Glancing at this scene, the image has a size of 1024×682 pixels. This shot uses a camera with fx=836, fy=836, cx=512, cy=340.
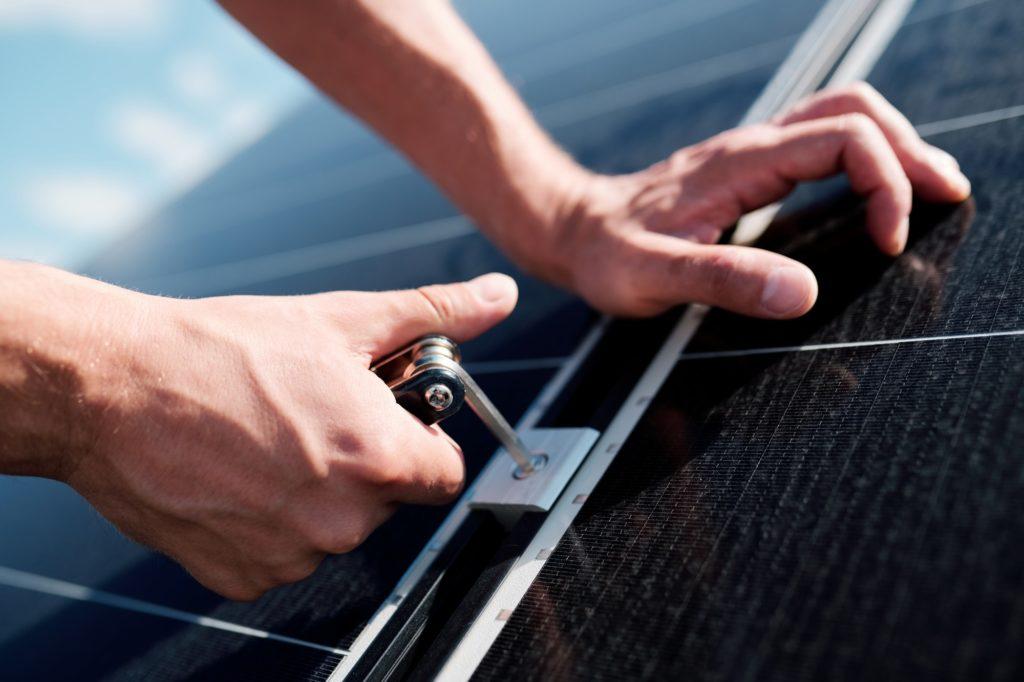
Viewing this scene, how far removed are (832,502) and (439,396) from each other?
601mm

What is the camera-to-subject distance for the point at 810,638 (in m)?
0.85

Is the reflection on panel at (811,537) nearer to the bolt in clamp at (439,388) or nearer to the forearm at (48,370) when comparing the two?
the bolt in clamp at (439,388)

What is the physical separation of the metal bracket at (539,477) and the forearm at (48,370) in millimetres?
619

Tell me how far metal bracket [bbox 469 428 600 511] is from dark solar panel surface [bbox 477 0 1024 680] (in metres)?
0.08

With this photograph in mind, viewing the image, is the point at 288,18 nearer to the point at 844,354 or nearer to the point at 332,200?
the point at 844,354

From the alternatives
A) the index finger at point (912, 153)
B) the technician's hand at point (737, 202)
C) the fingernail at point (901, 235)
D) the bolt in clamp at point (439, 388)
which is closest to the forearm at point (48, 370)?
the bolt in clamp at point (439, 388)

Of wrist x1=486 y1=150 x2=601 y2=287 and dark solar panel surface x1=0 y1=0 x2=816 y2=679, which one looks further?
wrist x1=486 y1=150 x2=601 y2=287

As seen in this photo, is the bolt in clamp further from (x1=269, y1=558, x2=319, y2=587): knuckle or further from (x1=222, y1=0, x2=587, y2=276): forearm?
(x1=222, y1=0, x2=587, y2=276): forearm

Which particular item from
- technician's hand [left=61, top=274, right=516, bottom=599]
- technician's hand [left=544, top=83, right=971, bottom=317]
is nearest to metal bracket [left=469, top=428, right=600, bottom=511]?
technician's hand [left=61, top=274, right=516, bottom=599]

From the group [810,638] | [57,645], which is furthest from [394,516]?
[810,638]

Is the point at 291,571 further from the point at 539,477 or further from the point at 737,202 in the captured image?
the point at 737,202

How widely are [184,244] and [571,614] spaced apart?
4029 millimetres

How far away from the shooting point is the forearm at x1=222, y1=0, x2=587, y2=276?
2.04 metres

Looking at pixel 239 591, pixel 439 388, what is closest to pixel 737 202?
pixel 439 388
